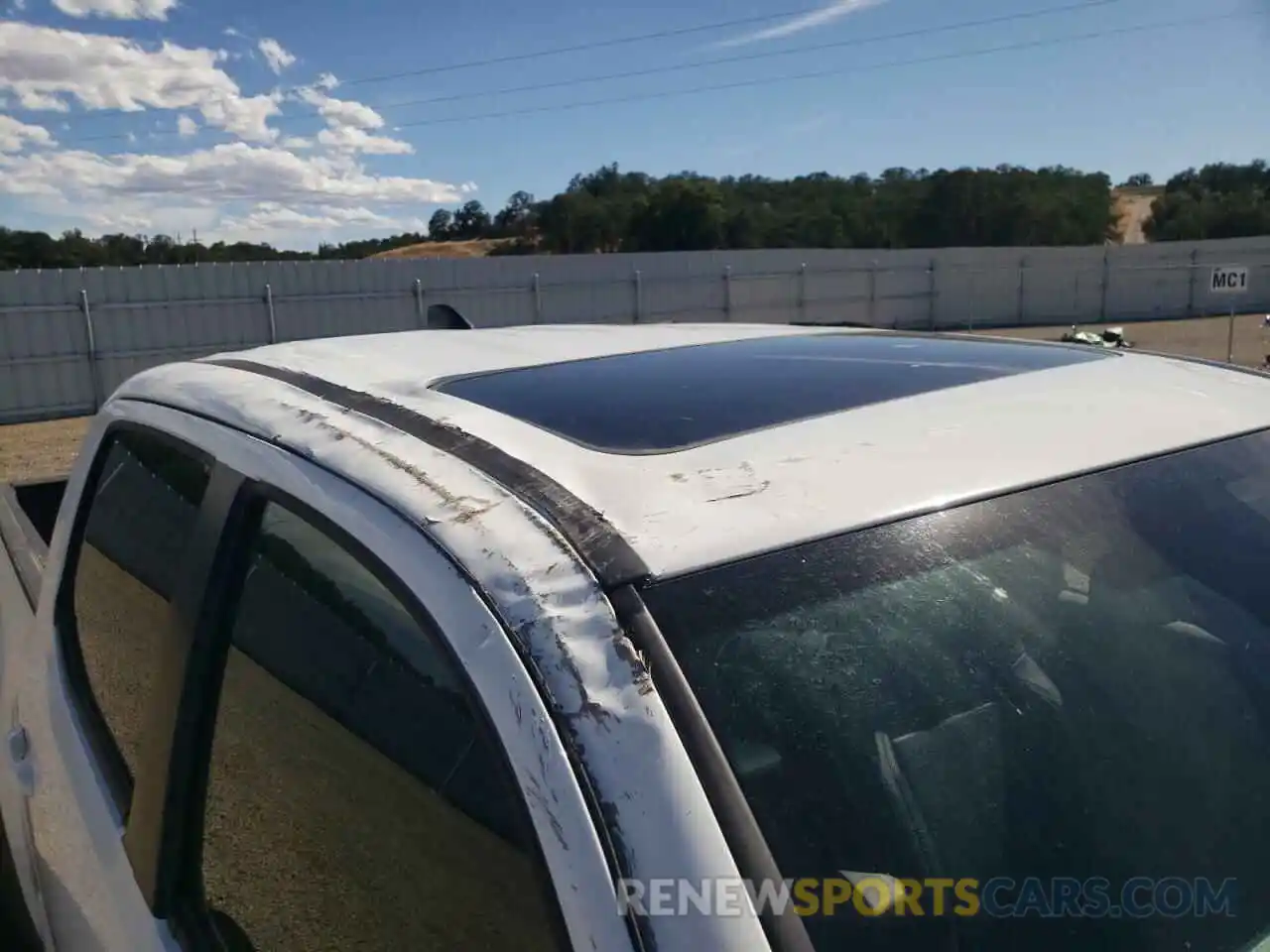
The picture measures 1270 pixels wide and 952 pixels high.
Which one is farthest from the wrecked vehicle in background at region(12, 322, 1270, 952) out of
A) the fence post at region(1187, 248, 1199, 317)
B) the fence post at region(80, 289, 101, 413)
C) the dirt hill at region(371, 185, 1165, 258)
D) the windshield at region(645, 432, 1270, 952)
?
the fence post at region(1187, 248, 1199, 317)

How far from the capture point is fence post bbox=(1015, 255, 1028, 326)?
40.0 meters

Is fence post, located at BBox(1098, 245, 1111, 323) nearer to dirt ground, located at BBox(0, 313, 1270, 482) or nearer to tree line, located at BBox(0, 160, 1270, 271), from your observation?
dirt ground, located at BBox(0, 313, 1270, 482)

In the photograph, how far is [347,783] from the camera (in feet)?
4.46

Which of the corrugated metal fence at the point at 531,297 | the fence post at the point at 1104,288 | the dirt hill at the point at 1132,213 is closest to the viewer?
the corrugated metal fence at the point at 531,297

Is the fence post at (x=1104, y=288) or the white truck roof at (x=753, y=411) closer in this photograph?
the white truck roof at (x=753, y=411)

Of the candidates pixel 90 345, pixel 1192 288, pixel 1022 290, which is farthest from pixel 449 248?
pixel 90 345

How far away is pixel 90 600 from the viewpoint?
89.4 inches

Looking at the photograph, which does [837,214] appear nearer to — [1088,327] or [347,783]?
[1088,327]

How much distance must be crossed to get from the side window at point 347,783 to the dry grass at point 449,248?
60.6 meters

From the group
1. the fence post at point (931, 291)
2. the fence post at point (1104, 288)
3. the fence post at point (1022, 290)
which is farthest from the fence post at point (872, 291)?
the fence post at point (1104, 288)

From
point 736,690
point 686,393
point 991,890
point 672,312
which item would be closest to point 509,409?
point 686,393

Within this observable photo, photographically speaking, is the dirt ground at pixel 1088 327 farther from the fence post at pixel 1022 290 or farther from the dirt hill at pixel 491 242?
the dirt hill at pixel 491 242

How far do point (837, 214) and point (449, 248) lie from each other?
24563mm

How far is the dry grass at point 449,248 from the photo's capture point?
62219 millimetres
